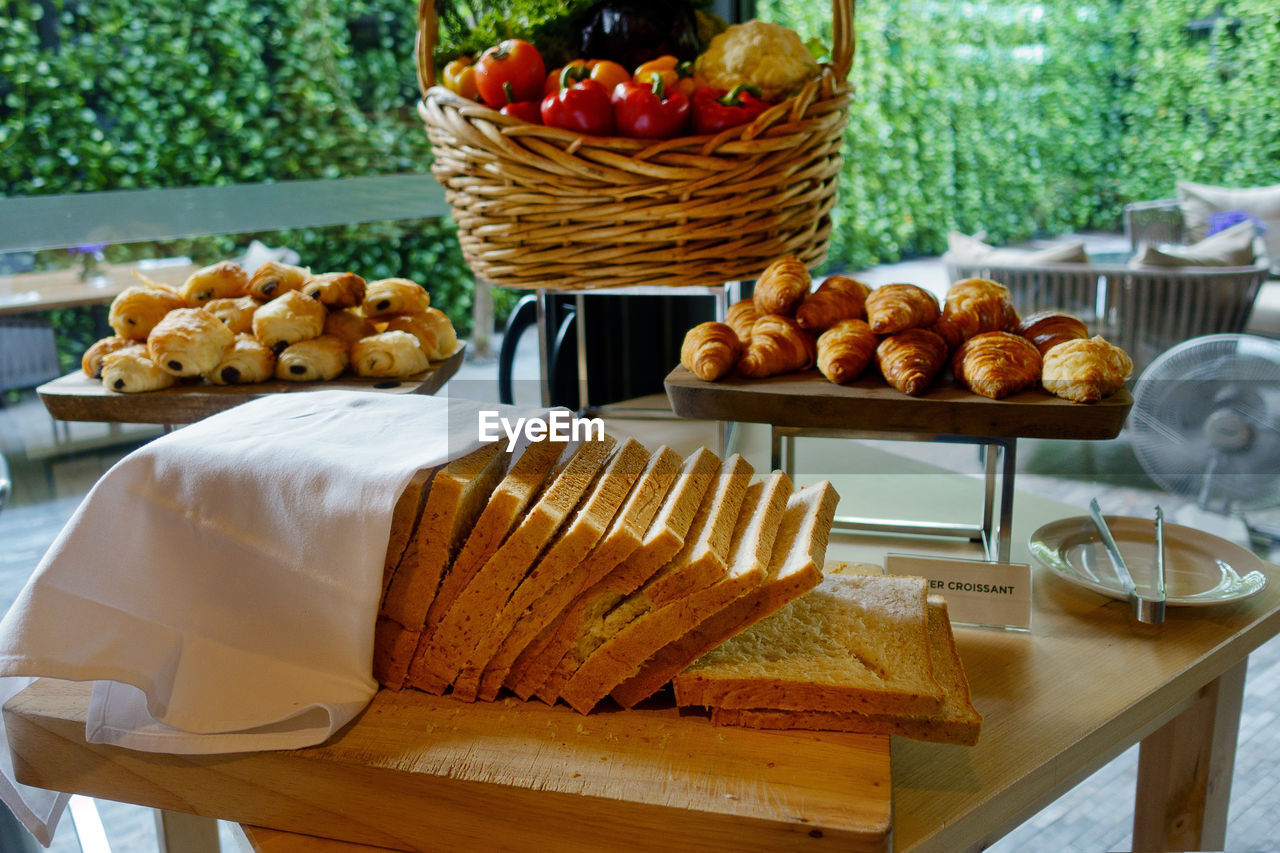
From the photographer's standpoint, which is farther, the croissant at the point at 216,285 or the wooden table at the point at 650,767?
the croissant at the point at 216,285

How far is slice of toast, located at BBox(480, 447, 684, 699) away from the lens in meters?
0.66

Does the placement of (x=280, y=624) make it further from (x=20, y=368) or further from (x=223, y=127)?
(x=223, y=127)

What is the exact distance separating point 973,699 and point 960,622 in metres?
0.13

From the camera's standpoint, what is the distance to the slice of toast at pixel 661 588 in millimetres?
662

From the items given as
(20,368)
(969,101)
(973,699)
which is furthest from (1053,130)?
(20,368)

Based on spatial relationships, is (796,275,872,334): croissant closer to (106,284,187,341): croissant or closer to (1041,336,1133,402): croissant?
(1041,336,1133,402): croissant

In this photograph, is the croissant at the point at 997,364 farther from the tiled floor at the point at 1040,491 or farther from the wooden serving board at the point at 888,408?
the tiled floor at the point at 1040,491

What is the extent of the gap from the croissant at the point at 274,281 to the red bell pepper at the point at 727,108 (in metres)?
0.56

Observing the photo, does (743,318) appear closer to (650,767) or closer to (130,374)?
(650,767)

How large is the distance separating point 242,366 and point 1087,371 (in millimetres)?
902

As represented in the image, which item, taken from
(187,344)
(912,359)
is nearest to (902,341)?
(912,359)

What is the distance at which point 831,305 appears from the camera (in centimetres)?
100

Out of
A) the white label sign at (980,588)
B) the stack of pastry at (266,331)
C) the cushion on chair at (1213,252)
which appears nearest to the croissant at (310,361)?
the stack of pastry at (266,331)

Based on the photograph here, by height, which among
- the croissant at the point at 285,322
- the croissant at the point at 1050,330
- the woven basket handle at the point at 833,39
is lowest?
the croissant at the point at 1050,330
